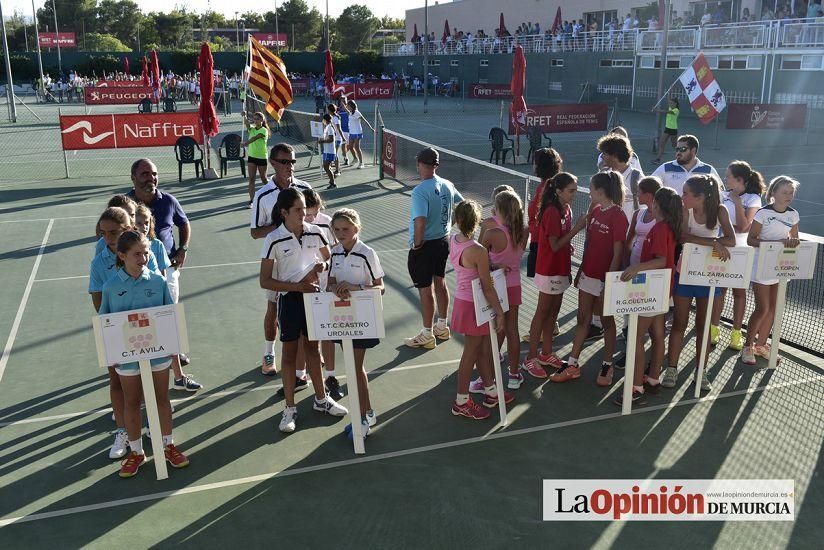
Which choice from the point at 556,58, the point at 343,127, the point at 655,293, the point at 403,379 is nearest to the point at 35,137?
the point at 343,127

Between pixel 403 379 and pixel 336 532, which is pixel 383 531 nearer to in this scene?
pixel 336 532

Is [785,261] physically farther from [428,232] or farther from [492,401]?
[428,232]

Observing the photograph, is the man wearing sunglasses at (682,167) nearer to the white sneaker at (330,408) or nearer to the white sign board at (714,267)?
the white sign board at (714,267)

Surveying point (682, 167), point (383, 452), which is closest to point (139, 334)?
point (383, 452)

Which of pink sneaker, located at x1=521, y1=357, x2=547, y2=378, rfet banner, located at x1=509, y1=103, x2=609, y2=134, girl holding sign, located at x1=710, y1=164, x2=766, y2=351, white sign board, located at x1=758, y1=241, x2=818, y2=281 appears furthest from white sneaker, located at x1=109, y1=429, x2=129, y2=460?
rfet banner, located at x1=509, y1=103, x2=609, y2=134

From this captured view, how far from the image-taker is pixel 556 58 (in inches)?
1965

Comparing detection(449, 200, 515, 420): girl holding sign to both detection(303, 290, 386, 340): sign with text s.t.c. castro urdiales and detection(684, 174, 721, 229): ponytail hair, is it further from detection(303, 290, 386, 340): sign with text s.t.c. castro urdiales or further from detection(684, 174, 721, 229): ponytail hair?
detection(684, 174, 721, 229): ponytail hair

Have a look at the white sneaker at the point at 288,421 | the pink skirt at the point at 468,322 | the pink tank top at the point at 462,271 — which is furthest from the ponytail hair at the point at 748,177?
the white sneaker at the point at 288,421

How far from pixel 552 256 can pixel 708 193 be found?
4.68 ft

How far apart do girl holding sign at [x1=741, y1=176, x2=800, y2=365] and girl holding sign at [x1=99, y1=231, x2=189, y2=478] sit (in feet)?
17.2

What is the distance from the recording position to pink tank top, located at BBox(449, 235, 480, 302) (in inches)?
234

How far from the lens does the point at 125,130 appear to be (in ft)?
63.0

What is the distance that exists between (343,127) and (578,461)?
55.8ft

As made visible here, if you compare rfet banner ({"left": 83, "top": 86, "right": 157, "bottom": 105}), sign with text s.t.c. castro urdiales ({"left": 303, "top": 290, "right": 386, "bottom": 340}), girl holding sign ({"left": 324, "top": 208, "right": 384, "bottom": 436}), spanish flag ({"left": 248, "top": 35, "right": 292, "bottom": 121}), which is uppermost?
spanish flag ({"left": 248, "top": 35, "right": 292, "bottom": 121})
